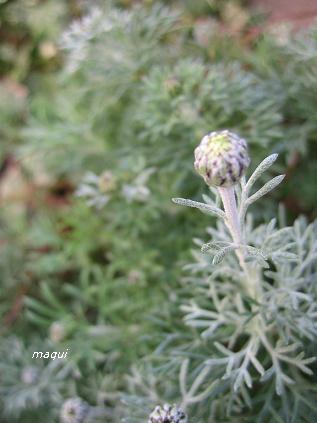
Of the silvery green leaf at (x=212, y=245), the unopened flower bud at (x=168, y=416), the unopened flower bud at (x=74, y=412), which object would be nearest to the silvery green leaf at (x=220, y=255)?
→ the silvery green leaf at (x=212, y=245)

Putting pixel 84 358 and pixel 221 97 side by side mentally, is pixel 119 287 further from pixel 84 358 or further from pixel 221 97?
pixel 221 97

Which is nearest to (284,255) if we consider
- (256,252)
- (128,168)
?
(256,252)

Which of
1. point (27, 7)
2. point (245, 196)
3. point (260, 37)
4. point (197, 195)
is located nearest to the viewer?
point (245, 196)

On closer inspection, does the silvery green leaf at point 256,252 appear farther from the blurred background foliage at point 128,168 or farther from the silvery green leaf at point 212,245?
the blurred background foliage at point 128,168

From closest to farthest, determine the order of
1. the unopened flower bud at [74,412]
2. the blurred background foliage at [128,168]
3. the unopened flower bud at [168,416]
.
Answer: the unopened flower bud at [168,416]
the unopened flower bud at [74,412]
the blurred background foliage at [128,168]

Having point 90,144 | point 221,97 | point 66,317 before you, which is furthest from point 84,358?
point 221,97

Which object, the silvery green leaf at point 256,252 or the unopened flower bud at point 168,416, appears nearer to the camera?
the silvery green leaf at point 256,252

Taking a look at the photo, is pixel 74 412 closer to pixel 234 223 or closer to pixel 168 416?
pixel 168 416
